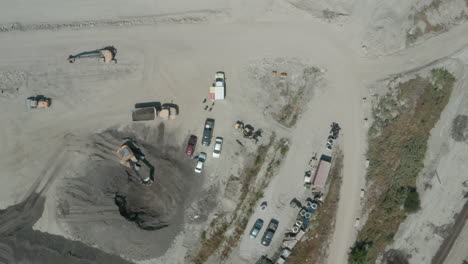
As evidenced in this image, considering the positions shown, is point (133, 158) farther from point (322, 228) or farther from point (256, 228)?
point (322, 228)

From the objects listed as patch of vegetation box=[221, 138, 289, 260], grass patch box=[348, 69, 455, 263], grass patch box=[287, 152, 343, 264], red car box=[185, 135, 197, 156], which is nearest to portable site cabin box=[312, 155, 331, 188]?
grass patch box=[287, 152, 343, 264]

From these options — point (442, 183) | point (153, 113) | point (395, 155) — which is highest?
point (395, 155)

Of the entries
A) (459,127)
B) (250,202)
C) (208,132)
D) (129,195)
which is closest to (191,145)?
(208,132)

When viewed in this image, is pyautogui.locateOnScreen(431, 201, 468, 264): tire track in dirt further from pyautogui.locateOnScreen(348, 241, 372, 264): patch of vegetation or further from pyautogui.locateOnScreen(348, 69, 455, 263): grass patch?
pyautogui.locateOnScreen(348, 241, 372, 264): patch of vegetation

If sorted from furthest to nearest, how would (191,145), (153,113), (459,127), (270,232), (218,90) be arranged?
(459,127), (218,90), (191,145), (153,113), (270,232)

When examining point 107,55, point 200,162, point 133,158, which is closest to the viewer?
point 133,158

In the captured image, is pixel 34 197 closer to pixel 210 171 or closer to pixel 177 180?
pixel 177 180
